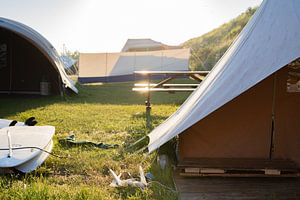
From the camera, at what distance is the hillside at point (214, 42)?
71.8ft

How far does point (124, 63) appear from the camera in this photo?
18781mm

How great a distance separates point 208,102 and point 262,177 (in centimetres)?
99

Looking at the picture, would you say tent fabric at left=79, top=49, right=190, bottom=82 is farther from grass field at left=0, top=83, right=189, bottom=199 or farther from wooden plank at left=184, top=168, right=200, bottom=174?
wooden plank at left=184, top=168, right=200, bottom=174

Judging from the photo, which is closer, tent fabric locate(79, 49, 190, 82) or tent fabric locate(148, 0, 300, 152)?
tent fabric locate(148, 0, 300, 152)

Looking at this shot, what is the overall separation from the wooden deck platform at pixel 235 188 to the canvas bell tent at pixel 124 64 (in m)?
15.4

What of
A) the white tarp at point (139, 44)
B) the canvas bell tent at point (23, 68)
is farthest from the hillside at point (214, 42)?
the canvas bell tent at point (23, 68)

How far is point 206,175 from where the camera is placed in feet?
10.7

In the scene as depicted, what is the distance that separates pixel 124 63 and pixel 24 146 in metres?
15.4

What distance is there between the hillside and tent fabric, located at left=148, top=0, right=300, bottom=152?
17309 millimetres

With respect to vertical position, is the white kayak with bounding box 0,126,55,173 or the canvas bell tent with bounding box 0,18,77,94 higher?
the canvas bell tent with bounding box 0,18,77,94

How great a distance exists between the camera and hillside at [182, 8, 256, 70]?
2189cm

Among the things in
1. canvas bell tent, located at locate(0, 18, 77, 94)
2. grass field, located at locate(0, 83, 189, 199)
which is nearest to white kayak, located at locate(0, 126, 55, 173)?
grass field, located at locate(0, 83, 189, 199)

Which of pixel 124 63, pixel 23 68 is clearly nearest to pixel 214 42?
pixel 124 63

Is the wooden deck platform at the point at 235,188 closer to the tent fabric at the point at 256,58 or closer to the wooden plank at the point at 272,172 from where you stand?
the wooden plank at the point at 272,172
